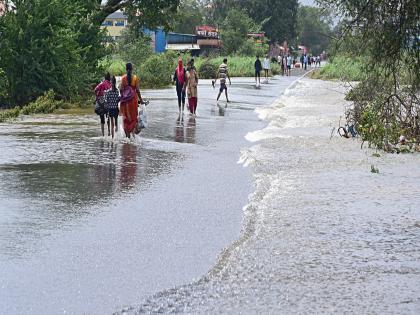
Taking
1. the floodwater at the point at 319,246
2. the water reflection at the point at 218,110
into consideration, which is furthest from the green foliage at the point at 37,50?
the floodwater at the point at 319,246

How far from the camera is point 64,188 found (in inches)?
507

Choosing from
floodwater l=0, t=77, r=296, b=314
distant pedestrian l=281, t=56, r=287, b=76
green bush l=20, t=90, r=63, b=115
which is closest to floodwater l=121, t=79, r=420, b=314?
floodwater l=0, t=77, r=296, b=314

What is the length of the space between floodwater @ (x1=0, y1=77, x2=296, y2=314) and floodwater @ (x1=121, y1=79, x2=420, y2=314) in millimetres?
312

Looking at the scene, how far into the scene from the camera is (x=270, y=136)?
22.1 m

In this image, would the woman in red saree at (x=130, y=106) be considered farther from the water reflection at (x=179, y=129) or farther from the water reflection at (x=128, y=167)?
the water reflection at (x=179, y=129)

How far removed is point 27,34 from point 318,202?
21.3 metres

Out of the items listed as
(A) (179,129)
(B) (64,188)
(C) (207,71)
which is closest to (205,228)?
(B) (64,188)

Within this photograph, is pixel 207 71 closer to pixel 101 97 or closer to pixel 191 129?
pixel 191 129

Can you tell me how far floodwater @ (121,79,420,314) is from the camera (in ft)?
24.0

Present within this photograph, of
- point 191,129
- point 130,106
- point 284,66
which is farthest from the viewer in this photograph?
point 284,66

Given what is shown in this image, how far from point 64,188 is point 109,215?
2.15m

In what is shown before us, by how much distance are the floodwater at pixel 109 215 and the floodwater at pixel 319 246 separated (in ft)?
1.02

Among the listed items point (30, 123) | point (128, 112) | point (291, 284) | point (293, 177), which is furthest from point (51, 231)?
point (30, 123)

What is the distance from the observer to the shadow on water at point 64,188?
32.5ft
